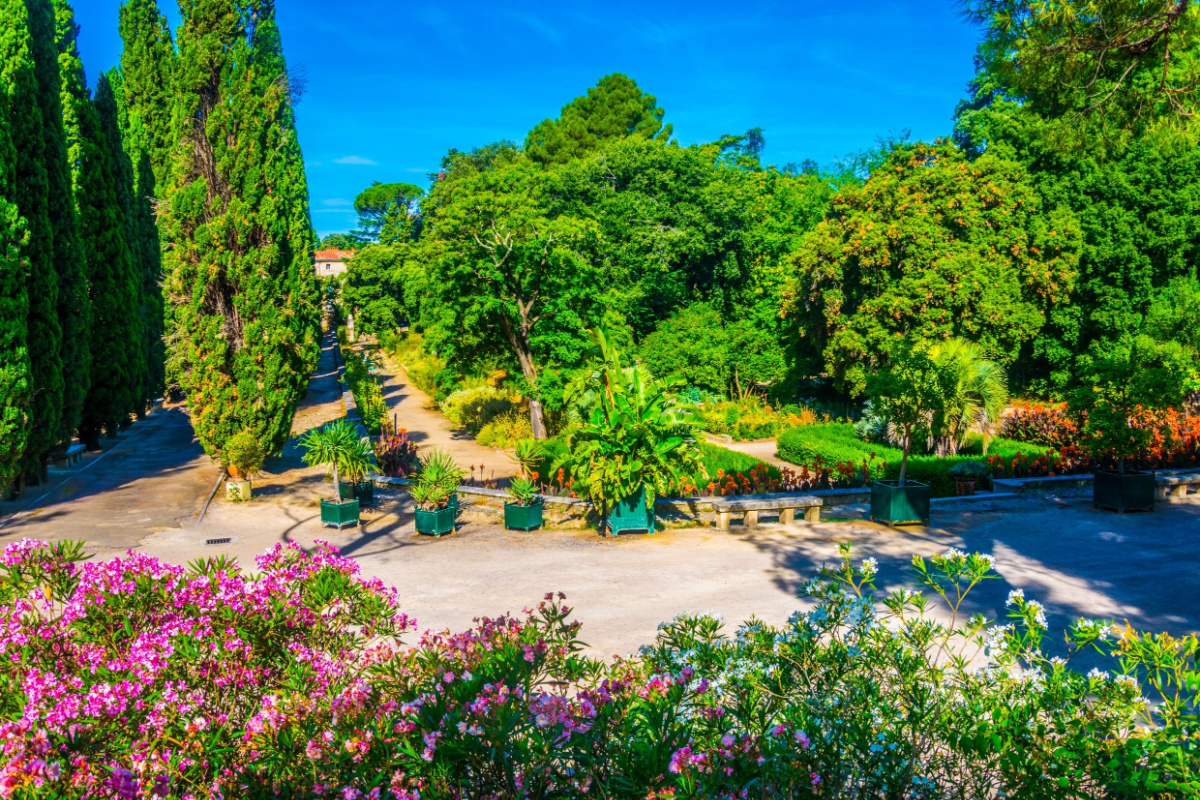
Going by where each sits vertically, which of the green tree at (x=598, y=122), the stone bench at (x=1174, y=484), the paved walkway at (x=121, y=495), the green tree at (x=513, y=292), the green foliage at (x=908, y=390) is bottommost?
the stone bench at (x=1174, y=484)

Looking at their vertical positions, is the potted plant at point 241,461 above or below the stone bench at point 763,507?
above

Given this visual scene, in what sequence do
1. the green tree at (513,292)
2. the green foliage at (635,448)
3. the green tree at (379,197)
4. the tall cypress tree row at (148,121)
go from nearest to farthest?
the green foliage at (635,448) → the green tree at (513,292) → the tall cypress tree row at (148,121) → the green tree at (379,197)

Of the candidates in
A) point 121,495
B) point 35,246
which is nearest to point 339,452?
point 121,495

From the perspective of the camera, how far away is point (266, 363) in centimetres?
1588

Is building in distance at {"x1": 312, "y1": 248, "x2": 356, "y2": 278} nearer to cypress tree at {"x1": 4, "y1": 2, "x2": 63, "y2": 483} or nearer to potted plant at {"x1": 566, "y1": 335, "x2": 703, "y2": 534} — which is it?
cypress tree at {"x1": 4, "y1": 2, "x2": 63, "y2": 483}

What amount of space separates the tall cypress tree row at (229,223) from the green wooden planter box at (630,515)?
26.3ft

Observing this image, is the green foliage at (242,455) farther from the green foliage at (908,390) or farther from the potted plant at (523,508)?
the green foliage at (908,390)

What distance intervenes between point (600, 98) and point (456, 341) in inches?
1378

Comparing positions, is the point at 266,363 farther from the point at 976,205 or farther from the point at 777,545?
the point at 976,205

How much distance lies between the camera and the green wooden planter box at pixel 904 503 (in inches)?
494

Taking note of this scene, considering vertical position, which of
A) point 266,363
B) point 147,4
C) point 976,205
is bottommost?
point 266,363

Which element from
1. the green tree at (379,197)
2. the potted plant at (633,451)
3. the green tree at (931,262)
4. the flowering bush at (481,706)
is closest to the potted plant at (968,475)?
the potted plant at (633,451)

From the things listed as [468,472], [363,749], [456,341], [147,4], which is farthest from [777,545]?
[147,4]

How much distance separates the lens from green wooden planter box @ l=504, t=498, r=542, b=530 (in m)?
12.7
